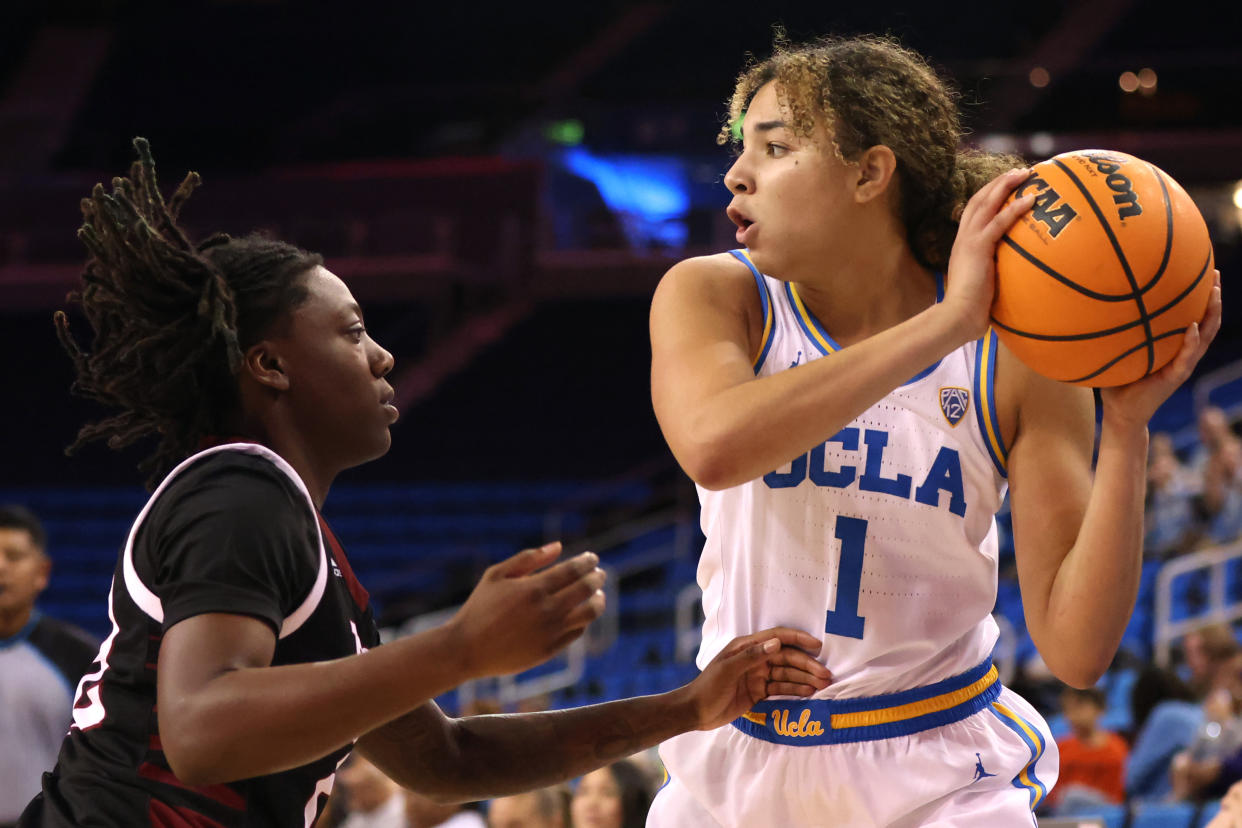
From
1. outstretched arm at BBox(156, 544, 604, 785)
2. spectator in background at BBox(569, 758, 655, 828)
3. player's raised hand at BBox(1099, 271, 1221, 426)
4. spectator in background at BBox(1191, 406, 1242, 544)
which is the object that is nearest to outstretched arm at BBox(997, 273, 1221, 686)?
player's raised hand at BBox(1099, 271, 1221, 426)

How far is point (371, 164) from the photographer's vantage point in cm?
1438

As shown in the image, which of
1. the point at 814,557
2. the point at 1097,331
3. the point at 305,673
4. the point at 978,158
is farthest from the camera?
A: the point at 978,158

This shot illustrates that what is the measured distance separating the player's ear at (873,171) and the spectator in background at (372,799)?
3.83 metres

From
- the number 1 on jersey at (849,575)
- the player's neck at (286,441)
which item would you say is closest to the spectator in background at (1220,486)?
the number 1 on jersey at (849,575)

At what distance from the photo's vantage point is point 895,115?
259cm

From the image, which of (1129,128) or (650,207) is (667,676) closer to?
(650,207)

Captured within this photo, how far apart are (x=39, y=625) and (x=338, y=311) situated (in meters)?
3.31

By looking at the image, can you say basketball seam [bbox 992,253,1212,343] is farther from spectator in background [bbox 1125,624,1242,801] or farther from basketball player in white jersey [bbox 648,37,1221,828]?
spectator in background [bbox 1125,624,1242,801]

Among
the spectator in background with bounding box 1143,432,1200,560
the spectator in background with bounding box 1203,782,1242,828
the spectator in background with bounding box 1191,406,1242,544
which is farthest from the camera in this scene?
the spectator in background with bounding box 1143,432,1200,560

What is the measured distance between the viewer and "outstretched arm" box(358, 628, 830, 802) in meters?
2.52

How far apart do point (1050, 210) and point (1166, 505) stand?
8.01 m

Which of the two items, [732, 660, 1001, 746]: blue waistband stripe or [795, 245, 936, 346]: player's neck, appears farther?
[795, 245, 936, 346]: player's neck

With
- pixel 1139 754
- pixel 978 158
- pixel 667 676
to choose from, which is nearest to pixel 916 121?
pixel 978 158

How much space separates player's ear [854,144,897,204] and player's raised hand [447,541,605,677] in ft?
3.37
